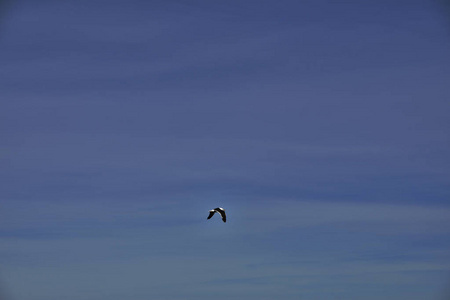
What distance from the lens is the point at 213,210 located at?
425 ft
